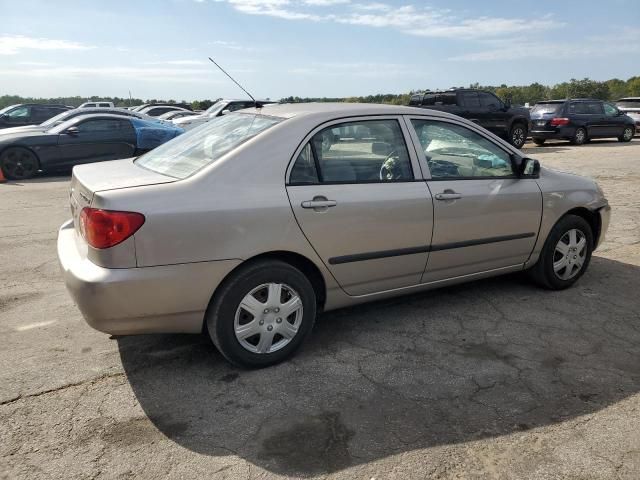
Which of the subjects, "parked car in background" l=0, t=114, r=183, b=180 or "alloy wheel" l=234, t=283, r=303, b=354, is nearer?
"alloy wheel" l=234, t=283, r=303, b=354

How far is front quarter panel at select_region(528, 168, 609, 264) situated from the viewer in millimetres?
4430

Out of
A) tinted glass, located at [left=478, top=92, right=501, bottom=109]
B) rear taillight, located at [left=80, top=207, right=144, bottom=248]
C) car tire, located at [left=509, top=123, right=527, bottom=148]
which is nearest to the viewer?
rear taillight, located at [left=80, top=207, right=144, bottom=248]

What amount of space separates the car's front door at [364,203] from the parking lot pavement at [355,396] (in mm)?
516

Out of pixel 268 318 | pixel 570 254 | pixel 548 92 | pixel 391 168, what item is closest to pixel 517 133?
pixel 570 254

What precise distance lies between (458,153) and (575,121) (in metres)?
16.8

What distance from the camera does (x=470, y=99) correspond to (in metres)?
16.3

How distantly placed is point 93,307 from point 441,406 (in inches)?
76.1

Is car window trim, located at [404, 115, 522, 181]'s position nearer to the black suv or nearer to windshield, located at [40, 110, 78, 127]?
windshield, located at [40, 110, 78, 127]

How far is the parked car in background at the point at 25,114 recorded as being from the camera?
17.3 meters

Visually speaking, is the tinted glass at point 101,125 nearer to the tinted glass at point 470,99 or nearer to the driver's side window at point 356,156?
the tinted glass at point 470,99

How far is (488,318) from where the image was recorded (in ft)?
13.6

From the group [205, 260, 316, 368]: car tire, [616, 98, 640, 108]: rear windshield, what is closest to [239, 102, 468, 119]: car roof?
[205, 260, 316, 368]: car tire

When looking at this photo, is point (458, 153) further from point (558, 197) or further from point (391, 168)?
point (558, 197)

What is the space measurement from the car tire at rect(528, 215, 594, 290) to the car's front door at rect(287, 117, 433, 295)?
135 cm
